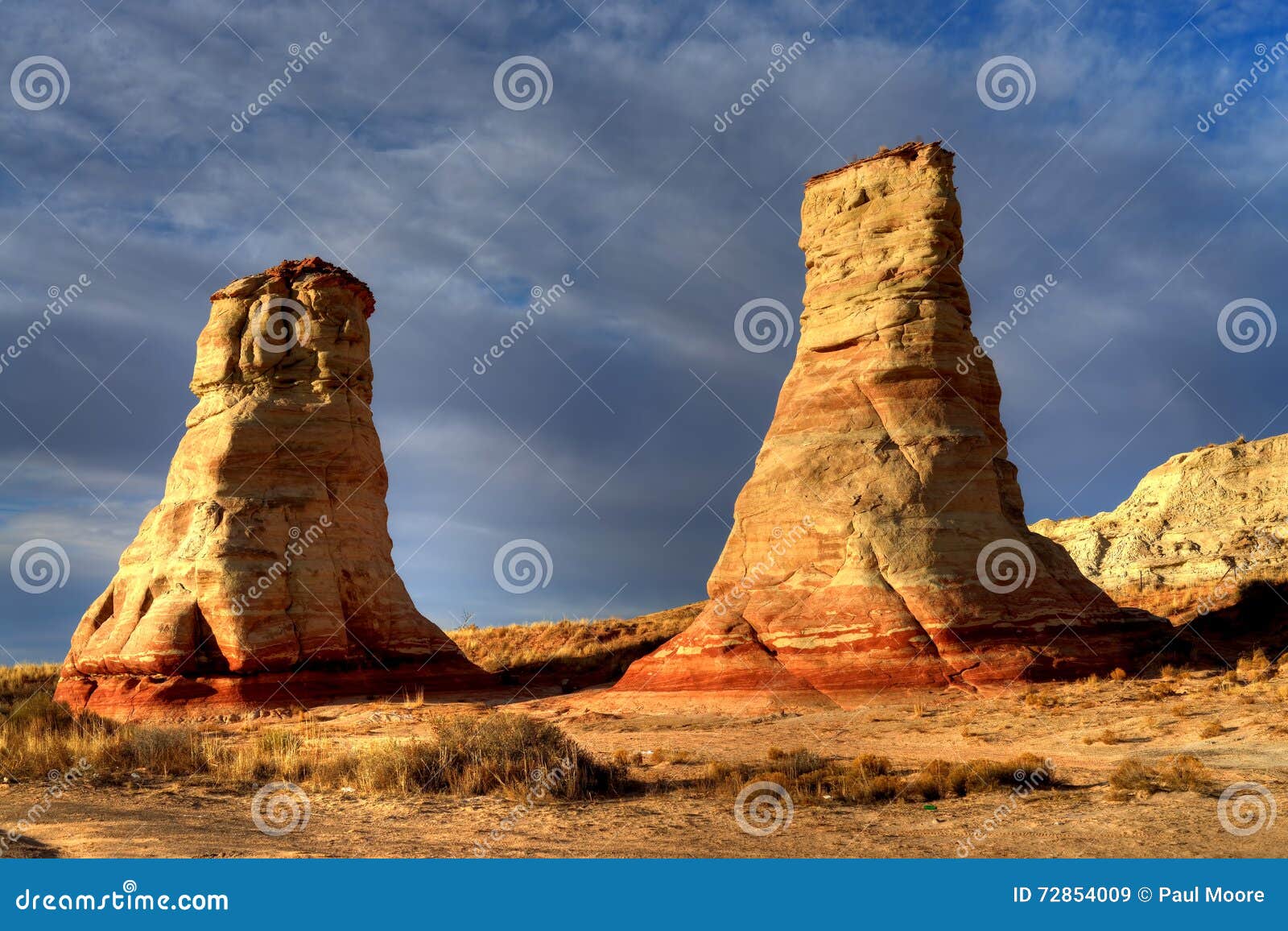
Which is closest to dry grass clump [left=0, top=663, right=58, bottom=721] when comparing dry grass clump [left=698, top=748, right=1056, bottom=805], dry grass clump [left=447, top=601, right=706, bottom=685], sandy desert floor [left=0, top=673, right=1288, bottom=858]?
dry grass clump [left=447, top=601, right=706, bottom=685]

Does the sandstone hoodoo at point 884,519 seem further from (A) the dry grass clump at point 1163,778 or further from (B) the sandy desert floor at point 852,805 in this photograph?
(A) the dry grass clump at point 1163,778

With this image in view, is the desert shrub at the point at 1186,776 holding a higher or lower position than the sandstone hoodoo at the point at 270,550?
lower

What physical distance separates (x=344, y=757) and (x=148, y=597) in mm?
16331

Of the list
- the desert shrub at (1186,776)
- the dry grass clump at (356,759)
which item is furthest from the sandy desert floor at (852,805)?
the dry grass clump at (356,759)

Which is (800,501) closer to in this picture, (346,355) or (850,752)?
(850,752)

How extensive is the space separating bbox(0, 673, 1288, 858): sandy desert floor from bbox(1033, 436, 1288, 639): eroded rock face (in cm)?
2020

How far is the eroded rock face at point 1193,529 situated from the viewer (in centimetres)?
4075

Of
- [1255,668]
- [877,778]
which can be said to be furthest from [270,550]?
[1255,668]

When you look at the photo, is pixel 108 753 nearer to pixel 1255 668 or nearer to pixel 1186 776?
pixel 1186 776

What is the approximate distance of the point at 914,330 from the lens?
23938 millimetres

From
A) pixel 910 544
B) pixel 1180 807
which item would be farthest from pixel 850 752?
pixel 910 544

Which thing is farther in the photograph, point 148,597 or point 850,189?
point 148,597

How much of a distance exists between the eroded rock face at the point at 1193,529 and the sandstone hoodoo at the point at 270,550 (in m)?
26.3

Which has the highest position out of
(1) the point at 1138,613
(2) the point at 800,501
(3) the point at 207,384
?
(3) the point at 207,384
